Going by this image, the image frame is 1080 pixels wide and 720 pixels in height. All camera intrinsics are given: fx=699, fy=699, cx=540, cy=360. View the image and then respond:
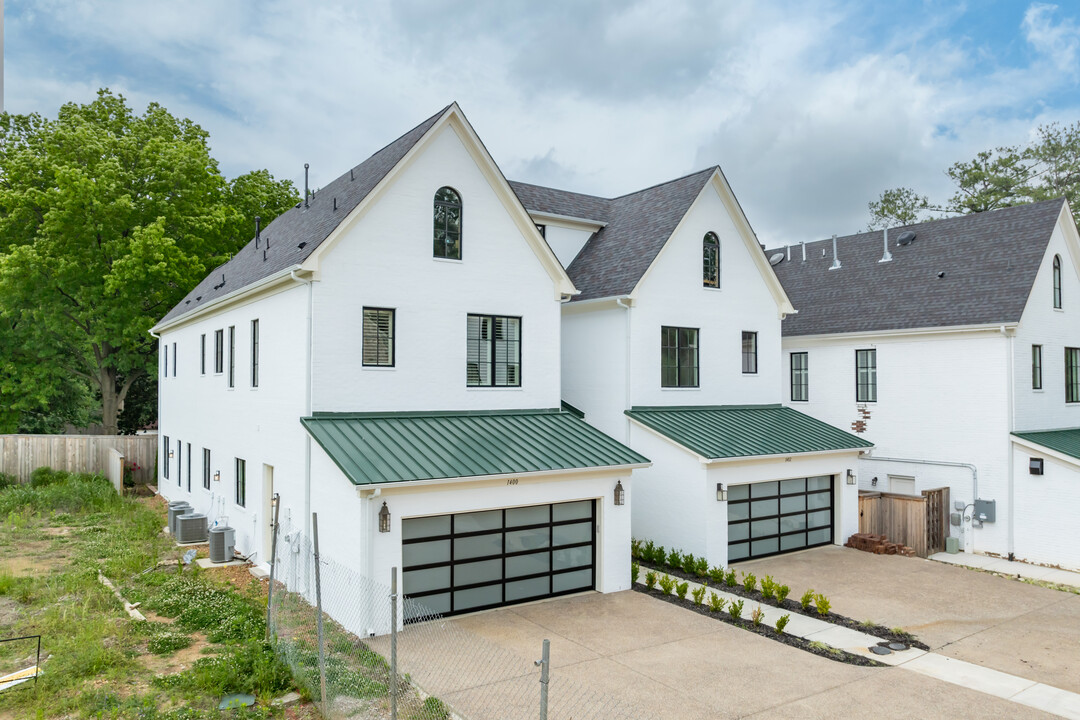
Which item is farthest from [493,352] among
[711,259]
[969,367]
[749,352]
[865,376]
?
[969,367]

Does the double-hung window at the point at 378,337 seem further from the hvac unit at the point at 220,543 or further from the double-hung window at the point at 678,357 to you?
the double-hung window at the point at 678,357

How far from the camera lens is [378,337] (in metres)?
14.2

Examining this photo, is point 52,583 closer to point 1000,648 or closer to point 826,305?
point 1000,648

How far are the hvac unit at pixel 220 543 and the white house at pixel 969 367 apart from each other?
18.2 m

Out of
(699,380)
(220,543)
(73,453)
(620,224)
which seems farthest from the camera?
(73,453)

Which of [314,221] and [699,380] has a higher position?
[314,221]

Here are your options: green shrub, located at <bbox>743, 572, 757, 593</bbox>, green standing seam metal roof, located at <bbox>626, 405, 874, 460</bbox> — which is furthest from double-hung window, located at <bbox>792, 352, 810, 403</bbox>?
green shrub, located at <bbox>743, 572, 757, 593</bbox>

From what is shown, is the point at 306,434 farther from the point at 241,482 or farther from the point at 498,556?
the point at 241,482

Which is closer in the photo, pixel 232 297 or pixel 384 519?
pixel 384 519

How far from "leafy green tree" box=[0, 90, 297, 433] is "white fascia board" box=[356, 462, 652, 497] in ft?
70.6

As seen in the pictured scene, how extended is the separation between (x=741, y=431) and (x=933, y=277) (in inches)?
365

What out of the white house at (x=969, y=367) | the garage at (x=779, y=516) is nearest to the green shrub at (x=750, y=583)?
the garage at (x=779, y=516)

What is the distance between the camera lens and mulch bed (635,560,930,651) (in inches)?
460

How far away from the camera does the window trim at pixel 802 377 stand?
2402 centimetres
